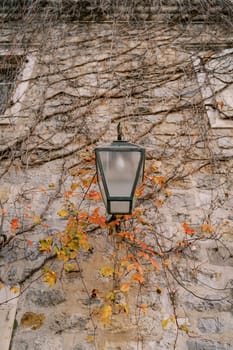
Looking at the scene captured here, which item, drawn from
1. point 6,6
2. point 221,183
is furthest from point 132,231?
point 6,6

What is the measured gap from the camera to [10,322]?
1816mm

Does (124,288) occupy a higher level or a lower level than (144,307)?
higher

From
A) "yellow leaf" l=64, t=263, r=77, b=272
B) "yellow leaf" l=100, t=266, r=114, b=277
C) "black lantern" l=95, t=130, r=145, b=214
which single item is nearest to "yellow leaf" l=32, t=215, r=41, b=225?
"yellow leaf" l=64, t=263, r=77, b=272

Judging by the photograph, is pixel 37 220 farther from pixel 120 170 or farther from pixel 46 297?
pixel 120 170

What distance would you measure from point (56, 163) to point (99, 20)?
2.11 m

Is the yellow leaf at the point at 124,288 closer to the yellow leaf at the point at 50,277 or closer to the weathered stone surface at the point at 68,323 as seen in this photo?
the weathered stone surface at the point at 68,323

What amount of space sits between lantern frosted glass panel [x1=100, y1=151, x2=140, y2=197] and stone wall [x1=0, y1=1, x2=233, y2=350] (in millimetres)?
624

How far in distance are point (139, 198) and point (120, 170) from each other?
0.76 meters

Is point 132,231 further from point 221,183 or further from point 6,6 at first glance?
point 6,6

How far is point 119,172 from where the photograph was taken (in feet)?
5.23

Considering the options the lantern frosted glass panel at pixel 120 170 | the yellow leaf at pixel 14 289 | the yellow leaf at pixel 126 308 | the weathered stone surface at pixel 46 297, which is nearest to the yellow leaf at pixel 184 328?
the yellow leaf at pixel 126 308

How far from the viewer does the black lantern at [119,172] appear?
61.9 inches

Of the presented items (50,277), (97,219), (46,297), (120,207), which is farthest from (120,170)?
(46,297)

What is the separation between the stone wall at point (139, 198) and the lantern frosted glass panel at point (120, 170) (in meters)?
0.62
